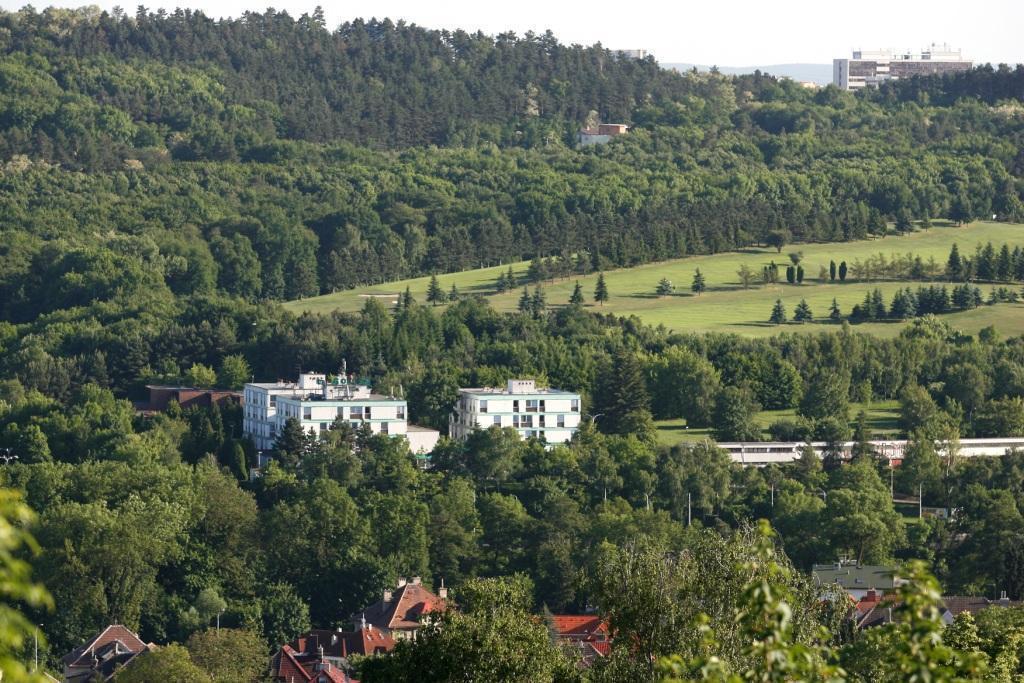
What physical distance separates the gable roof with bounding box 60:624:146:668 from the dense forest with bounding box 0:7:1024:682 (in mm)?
1827

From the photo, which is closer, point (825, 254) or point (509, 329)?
A: point (509, 329)

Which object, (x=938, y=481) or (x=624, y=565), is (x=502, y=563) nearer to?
(x=938, y=481)

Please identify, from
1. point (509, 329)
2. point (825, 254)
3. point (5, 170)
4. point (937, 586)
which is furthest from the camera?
point (5, 170)

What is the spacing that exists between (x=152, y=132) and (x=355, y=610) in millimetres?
112216

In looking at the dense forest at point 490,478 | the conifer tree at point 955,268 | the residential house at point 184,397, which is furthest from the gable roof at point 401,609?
the conifer tree at point 955,268

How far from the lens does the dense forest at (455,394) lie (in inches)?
1699

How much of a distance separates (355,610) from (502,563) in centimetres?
611

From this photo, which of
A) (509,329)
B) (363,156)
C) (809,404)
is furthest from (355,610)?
(363,156)

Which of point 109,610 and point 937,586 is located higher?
point 937,586

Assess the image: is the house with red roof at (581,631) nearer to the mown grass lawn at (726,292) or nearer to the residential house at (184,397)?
A: the residential house at (184,397)

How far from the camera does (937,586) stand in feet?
63.6

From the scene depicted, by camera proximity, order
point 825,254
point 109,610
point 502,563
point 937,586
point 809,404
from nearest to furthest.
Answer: point 937,586, point 109,610, point 502,563, point 809,404, point 825,254

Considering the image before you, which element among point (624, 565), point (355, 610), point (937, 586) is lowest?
point (355, 610)

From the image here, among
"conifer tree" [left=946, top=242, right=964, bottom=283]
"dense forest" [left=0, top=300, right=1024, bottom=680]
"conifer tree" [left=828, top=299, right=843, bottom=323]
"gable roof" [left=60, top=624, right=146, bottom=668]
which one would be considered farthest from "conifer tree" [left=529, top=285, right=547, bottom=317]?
"gable roof" [left=60, top=624, right=146, bottom=668]
